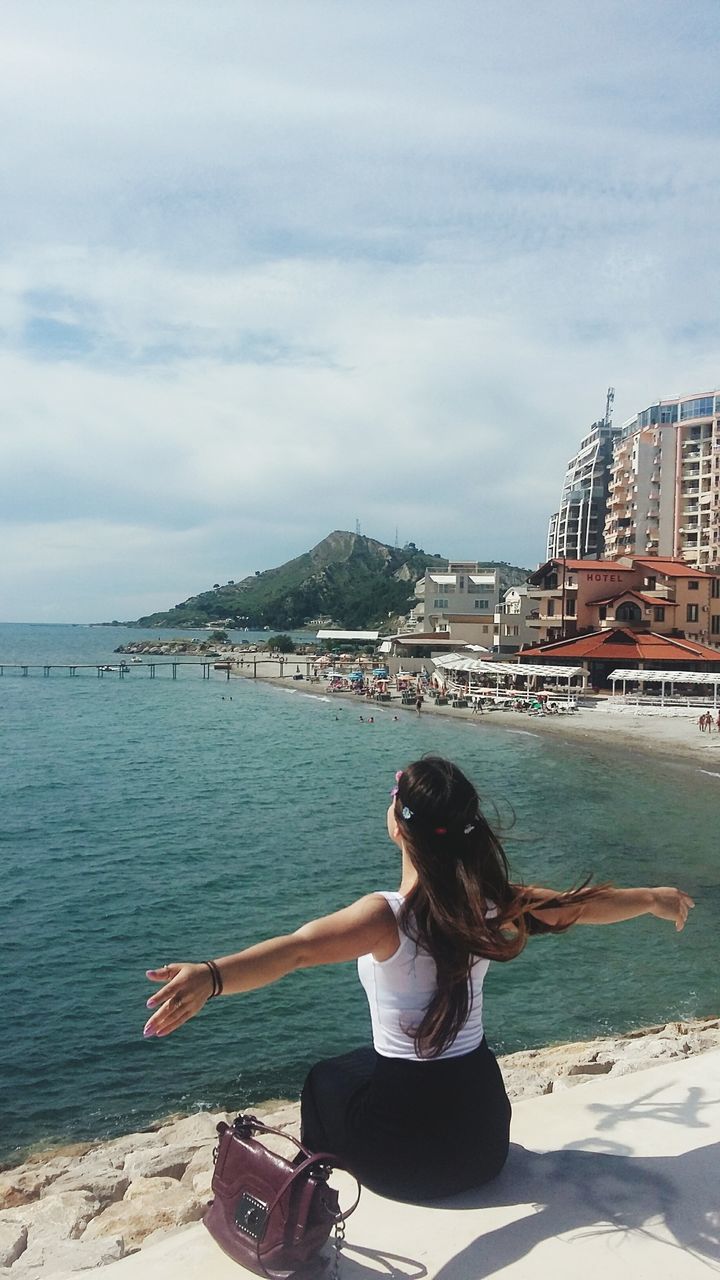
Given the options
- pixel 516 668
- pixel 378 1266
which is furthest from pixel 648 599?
pixel 378 1266

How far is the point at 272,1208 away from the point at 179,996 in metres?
0.95

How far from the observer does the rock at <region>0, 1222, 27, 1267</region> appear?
5.30 meters

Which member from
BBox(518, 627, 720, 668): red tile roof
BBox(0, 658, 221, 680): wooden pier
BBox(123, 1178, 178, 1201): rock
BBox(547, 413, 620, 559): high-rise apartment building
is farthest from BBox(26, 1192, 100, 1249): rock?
BBox(547, 413, 620, 559): high-rise apartment building

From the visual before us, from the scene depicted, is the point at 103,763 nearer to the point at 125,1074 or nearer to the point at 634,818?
the point at 634,818

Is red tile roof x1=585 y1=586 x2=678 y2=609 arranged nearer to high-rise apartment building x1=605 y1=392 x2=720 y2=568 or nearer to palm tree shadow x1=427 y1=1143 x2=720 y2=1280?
high-rise apartment building x1=605 y1=392 x2=720 y2=568

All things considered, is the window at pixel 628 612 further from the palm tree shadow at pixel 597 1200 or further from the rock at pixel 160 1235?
the rock at pixel 160 1235

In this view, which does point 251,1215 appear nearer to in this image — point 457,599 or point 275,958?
point 275,958

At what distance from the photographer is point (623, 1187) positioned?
390 centimetres

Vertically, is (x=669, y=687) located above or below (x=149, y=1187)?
above

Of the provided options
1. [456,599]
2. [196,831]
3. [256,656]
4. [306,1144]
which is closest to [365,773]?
[196,831]

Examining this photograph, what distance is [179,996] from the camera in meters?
3.09

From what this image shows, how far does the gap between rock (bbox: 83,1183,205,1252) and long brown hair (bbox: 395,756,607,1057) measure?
2.59 meters

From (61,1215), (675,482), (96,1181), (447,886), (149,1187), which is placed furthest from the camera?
(675,482)

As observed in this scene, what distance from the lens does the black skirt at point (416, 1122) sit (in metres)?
3.63
